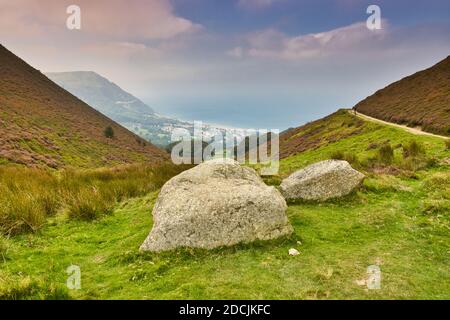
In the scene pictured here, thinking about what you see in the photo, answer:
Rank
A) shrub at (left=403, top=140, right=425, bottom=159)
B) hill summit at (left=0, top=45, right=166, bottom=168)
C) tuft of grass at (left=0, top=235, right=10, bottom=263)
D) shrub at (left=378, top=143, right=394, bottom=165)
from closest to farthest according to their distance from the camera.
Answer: tuft of grass at (left=0, top=235, right=10, bottom=263), shrub at (left=378, top=143, right=394, bottom=165), shrub at (left=403, top=140, right=425, bottom=159), hill summit at (left=0, top=45, right=166, bottom=168)

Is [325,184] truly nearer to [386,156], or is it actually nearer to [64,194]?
[64,194]

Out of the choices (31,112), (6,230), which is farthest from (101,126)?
(6,230)

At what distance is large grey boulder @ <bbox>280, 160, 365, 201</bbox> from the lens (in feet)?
38.8

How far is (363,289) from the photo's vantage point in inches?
233

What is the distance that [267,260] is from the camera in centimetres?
733

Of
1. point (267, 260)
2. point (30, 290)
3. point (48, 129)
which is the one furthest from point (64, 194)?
point (48, 129)

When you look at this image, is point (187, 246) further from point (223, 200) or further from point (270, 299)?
point (270, 299)

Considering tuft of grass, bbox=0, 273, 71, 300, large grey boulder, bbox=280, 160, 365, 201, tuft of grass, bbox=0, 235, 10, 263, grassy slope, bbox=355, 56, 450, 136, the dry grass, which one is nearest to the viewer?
tuft of grass, bbox=0, 273, 71, 300

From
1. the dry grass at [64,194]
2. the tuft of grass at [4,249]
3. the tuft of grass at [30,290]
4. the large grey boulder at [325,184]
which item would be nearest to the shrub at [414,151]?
the large grey boulder at [325,184]

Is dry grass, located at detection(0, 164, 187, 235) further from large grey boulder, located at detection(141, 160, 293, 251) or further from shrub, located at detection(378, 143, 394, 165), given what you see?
shrub, located at detection(378, 143, 394, 165)

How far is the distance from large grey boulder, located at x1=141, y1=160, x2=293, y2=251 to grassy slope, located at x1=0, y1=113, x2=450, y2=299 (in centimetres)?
27

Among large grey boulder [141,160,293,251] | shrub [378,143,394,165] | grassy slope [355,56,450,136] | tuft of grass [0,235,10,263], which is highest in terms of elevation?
grassy slope [355,56,450,136]

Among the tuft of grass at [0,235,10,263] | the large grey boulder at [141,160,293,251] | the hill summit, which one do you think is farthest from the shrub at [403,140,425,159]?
the hill summit

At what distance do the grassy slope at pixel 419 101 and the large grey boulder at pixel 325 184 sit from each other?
89.1 feet
